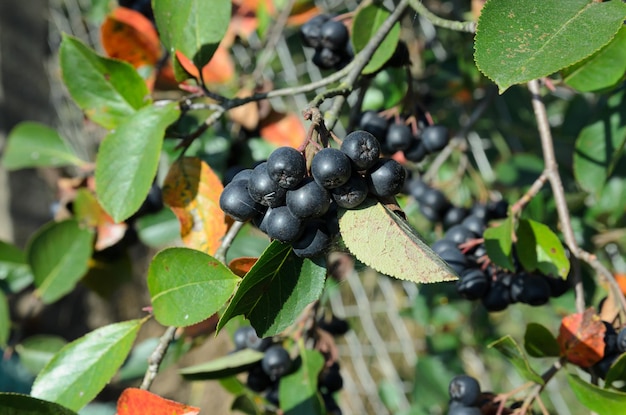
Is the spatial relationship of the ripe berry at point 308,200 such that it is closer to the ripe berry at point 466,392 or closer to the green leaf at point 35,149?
the ripe berry at point 466,392

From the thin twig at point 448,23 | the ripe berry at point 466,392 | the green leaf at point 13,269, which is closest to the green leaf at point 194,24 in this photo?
the thin twig at point 448,23

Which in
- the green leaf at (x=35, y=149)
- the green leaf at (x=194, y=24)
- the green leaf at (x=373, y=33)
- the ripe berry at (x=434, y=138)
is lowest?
the green leaf at (x=35, y=149)

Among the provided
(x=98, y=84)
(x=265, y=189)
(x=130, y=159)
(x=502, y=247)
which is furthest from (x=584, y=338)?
(x=98, y=84)

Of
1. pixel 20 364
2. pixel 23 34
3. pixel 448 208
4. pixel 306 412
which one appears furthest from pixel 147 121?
pixel 23 34

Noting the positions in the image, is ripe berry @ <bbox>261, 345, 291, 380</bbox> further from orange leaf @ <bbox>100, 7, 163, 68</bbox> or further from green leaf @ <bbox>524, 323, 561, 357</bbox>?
orange leaf @ <bbox>100, 7, 163, 68</bbox>

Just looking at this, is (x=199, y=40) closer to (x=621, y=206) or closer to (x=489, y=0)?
(x=489, y=0)

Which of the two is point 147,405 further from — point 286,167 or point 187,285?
point 286,167
